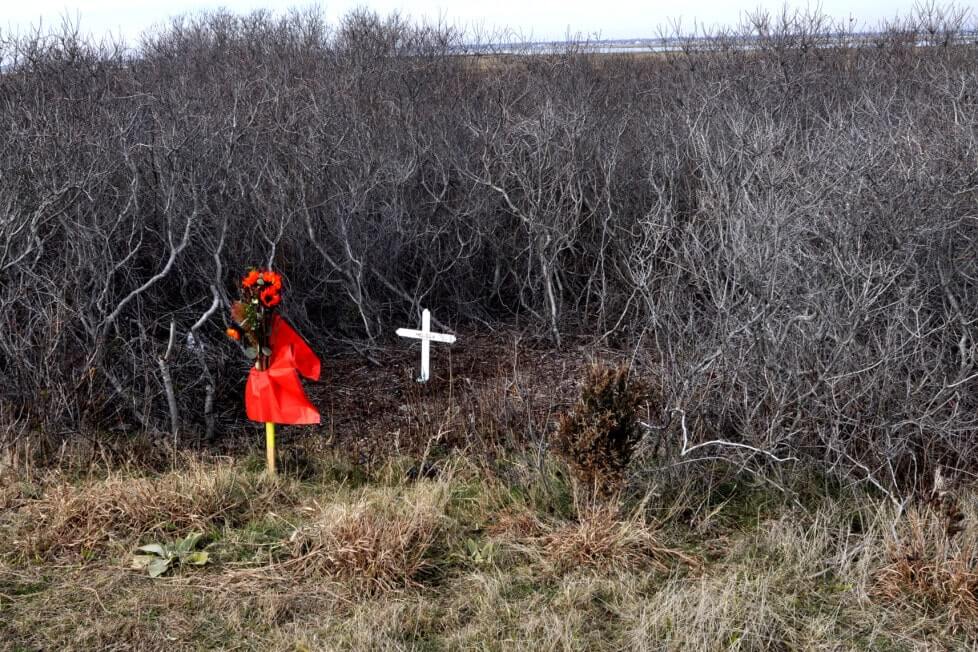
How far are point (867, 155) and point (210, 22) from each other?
20.2 meters

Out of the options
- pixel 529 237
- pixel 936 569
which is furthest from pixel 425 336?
pixel 936 569

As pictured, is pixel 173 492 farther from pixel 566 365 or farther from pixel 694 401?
pixel 566 365

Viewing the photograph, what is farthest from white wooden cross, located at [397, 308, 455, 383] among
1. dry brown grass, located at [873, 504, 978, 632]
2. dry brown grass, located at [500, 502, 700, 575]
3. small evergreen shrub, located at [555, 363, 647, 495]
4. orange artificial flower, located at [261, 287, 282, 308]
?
dry brown grass, located at [873, 504, 978, 632]

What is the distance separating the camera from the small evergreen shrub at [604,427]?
426cm

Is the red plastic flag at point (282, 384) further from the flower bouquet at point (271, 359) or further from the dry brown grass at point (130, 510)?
the dry brown grass at point (130, 510)

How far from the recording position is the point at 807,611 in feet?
12.2

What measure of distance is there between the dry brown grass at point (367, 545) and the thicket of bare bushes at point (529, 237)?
1438 mm

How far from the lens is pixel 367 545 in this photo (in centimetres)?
398

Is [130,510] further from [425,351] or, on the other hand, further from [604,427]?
[425,351]

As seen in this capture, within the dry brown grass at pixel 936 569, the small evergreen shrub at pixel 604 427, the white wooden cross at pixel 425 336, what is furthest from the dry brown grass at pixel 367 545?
Result: the white wooden cross at pixel 425 336

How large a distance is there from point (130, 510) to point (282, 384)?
1.03 meters

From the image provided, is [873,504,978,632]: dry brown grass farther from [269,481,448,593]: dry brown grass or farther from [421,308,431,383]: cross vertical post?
[421,308,431,383]: cross vertical post

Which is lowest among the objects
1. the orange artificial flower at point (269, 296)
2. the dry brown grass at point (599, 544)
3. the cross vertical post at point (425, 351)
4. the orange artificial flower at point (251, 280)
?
the dry brown grass at point (599, 544)

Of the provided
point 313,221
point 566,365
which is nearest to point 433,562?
point 566,365
